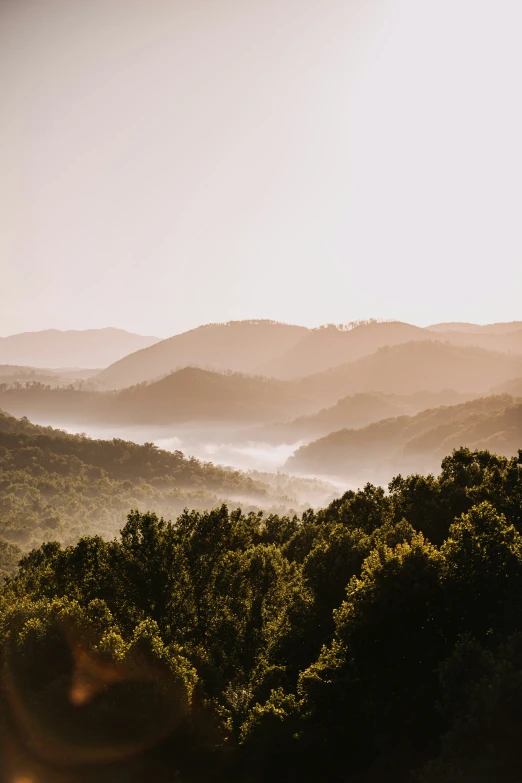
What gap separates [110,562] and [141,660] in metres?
15.3

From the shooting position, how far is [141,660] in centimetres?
2627

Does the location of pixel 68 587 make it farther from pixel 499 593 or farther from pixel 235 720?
pixel 499 593

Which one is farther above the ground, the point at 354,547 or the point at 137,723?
the point at 354,547

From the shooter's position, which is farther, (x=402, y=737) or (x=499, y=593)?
(x=499, y=593)

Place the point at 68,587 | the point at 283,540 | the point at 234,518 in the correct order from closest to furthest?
the point at 68,587, the point at 234,518, the point at 283,540

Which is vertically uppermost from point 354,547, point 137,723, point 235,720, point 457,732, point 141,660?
point 354,547

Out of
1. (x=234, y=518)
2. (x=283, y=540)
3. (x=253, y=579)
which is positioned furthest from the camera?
(x=283, y=540)

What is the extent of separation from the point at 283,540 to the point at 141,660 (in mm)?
34418

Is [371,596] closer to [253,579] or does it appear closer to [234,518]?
[253,579]

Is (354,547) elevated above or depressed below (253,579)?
above

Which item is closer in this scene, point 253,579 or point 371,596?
point 371,596

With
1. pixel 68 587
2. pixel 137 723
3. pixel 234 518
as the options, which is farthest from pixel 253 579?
pixel 137 723

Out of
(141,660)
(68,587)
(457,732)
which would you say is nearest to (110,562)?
(68,587)

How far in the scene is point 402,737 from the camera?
22.7m
